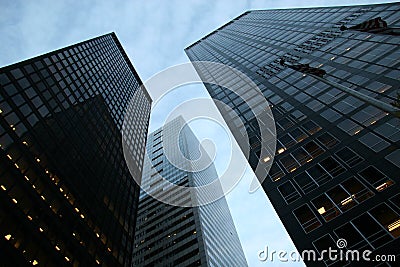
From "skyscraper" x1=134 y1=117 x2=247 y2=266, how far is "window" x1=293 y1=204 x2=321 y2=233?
44951 millimetres

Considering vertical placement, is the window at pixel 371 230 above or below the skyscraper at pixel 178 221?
above

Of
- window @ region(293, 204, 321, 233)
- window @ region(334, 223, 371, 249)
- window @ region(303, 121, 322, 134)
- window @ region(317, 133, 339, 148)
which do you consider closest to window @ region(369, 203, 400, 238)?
window @ region(334, 223, 371, 249)

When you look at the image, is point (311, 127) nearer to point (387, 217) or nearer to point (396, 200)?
point (396, 200)

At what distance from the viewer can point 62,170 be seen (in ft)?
138

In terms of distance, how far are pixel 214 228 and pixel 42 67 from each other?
65270 mm

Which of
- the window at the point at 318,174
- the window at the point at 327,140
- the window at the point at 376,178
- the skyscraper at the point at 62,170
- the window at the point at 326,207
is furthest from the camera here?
the window at the point at 327,140

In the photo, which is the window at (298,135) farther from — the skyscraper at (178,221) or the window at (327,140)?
the skyscraper at (178,221)

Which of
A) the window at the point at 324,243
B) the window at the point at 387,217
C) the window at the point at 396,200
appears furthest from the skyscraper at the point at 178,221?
the window at the point at 396,200

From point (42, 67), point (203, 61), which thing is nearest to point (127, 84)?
point (203, 61)

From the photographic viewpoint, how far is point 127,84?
3826 inches

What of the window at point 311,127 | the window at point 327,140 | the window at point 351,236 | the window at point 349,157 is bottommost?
the window at point 351,236

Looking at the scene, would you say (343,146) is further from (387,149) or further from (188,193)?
(188,193)

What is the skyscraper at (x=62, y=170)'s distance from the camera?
32.6 m

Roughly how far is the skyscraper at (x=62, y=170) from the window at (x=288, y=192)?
75.6 feet
